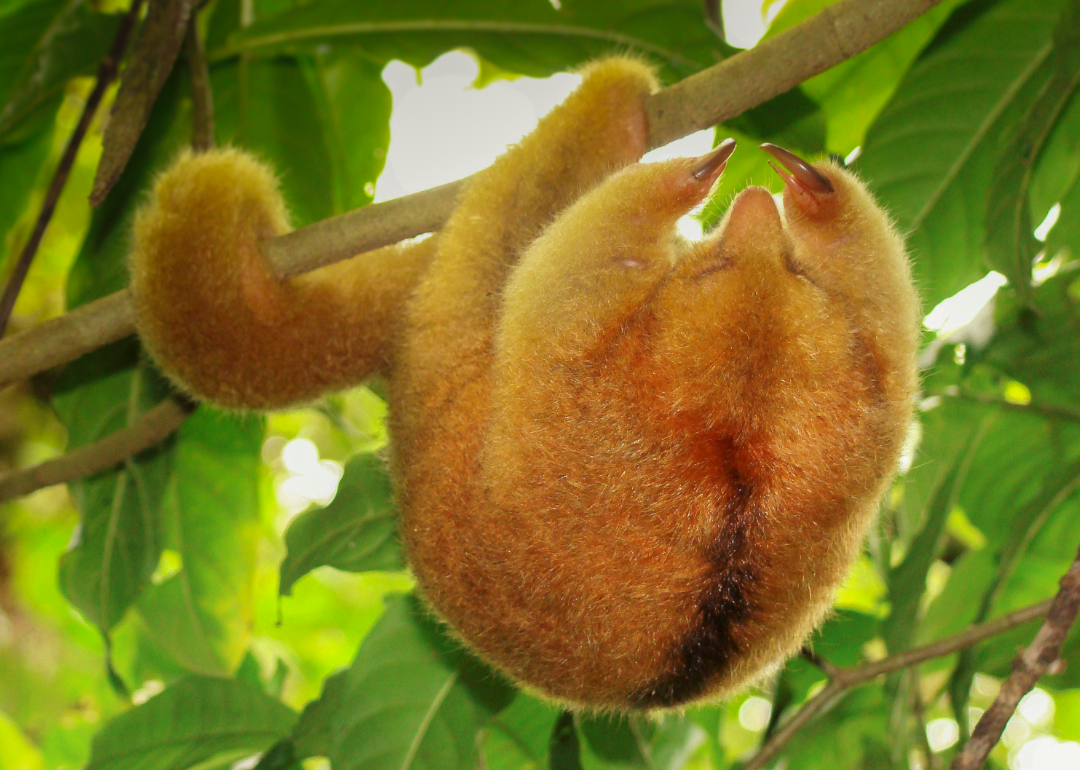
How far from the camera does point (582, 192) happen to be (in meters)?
1.45

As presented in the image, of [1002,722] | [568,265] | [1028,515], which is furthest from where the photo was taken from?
[1028,515]

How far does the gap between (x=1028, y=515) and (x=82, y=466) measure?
2.19 meters

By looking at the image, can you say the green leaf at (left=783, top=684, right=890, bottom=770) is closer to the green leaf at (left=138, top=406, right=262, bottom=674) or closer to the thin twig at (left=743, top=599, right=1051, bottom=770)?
the thin twig at (left=743, top=599, right=1051, bottom=770)

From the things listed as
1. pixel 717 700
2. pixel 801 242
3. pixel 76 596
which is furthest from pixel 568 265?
pixel 76 596

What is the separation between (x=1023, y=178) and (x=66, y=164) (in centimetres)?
208

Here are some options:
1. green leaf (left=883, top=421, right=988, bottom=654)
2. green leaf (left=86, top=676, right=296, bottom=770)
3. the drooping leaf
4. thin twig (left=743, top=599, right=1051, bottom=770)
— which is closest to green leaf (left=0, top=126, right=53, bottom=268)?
the drooping leaf

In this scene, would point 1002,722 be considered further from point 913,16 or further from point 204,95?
point 204,95

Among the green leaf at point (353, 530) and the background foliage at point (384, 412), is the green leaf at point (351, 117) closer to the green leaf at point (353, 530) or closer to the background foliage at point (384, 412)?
the background foliage at point (384, 412)

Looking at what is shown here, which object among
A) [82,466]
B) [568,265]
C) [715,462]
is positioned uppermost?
[568,265]

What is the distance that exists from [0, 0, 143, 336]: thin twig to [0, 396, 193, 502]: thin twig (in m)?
0.34

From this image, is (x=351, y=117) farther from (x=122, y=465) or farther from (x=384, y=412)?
(x=384, y=412)

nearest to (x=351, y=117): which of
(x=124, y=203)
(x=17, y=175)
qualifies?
(x=124, y=203)

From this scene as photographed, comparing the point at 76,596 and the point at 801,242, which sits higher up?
the point at 801,242

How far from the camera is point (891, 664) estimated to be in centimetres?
173
